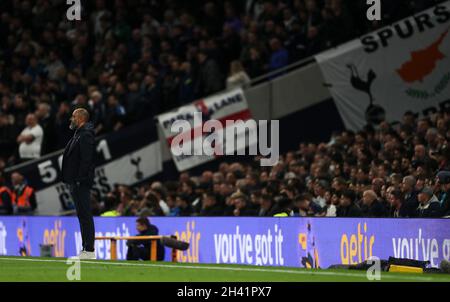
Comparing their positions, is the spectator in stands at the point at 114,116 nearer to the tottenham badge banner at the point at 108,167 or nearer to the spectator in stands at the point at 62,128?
the tottenham badge banner at the point at 108,167

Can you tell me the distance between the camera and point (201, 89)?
2611 cm

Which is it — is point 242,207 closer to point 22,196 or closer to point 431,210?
point 431,210

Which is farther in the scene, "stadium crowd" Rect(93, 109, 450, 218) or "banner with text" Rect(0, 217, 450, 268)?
"stadium crowd" Rect(93, 109, 450, 218)

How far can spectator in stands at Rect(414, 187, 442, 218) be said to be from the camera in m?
15.9

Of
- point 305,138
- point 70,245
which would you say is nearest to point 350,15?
point 305,138

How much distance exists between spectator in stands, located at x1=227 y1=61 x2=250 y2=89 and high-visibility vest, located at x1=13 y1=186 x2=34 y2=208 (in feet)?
16.1

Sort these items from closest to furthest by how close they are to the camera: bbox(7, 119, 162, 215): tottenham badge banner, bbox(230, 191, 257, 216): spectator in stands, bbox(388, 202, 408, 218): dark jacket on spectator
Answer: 1. bbox(388, 202, 408, 218): dark jacket on spectator
2. bbox(230, 191, 257, 216): spectator in stands
3. bbox(7, 119, 162, 215): tottenham badge banner

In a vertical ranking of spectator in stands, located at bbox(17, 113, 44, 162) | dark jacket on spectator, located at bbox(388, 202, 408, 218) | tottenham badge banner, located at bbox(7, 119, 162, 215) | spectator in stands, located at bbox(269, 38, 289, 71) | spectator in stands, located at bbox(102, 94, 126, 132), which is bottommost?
dark jacket on spectator, located at bbox(388, 202, 408, 218)

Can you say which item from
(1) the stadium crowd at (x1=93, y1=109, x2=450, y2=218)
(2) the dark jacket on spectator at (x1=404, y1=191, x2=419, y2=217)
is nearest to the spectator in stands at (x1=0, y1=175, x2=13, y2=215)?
(1) the stadium crowd at (x1=93, y1=109, x2=450, y2=218)

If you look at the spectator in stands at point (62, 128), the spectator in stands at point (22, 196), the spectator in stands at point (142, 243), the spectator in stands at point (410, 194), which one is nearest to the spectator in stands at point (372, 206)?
the spectator in stands at point (410, 194)

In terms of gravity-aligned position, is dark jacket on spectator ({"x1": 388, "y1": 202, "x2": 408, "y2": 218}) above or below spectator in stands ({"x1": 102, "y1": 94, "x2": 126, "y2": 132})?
below

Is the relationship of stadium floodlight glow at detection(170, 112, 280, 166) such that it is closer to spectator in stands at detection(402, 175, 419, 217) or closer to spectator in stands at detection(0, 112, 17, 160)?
spectator in stands at detection(0, 112, 17, 160)

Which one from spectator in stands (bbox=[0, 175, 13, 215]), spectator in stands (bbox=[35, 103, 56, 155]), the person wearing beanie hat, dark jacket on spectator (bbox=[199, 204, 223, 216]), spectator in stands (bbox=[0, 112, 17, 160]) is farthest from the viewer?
spectator in stands (bbox=[0, 112, 17, 160])

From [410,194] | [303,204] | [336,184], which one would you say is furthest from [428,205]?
[303,204]
